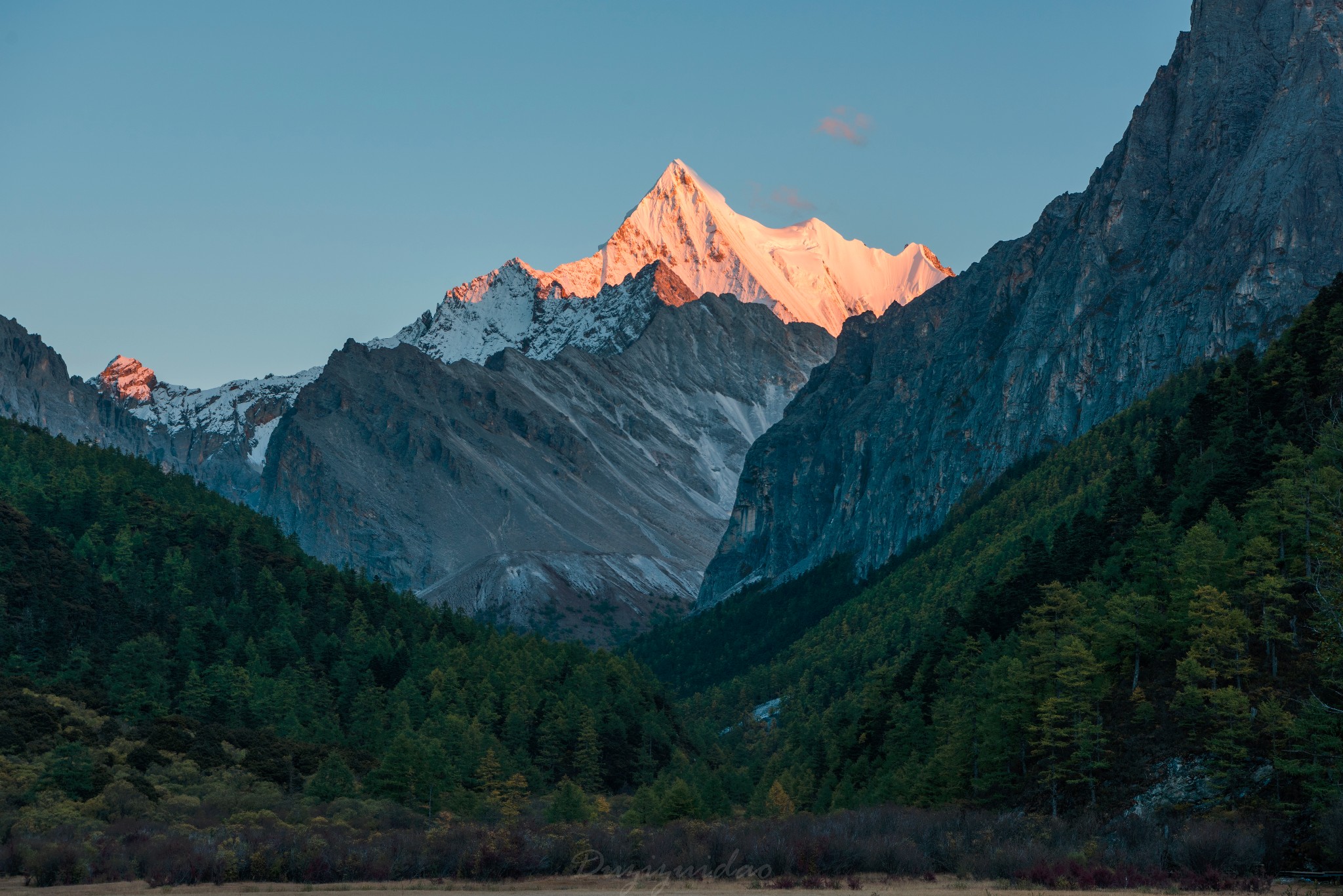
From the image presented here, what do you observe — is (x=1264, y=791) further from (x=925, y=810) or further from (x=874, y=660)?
(x=874, y=660)

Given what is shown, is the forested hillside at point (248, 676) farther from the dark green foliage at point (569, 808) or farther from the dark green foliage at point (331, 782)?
the dark green foliage at point (569, 808)

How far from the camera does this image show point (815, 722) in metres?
158

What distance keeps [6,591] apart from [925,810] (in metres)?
96.2

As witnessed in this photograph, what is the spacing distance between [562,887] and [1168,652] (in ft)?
121

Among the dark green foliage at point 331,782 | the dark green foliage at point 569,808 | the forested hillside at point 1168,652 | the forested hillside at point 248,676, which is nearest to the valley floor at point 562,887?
the forested hillside at point 1168,652

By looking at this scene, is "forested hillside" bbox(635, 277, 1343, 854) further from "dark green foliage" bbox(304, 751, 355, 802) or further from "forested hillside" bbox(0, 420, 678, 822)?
"dark green foliage" bbox(304, 751, 355, 802)

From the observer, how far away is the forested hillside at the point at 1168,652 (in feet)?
214

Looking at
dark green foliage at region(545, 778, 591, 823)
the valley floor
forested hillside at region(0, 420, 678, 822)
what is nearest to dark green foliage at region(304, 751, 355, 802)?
forested hillside at region(0, 420, 678, 822)

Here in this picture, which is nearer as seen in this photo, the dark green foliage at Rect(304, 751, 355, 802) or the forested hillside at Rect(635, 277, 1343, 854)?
the forested hillside at Rect(635, 277, 1343, 854)

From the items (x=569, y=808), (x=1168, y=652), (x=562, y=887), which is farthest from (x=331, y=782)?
(x=1168, y=652)

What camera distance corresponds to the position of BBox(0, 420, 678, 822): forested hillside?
345ft

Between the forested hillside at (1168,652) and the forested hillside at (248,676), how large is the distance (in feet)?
80.1

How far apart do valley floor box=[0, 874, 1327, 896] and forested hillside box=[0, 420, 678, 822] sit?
83.0 ft

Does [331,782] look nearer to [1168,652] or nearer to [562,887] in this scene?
[562,887]
